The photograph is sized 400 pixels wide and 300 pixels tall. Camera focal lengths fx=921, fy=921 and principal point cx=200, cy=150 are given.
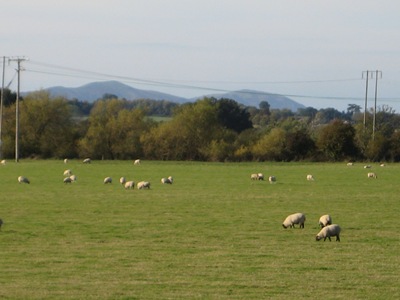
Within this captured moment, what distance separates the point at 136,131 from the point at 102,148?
3895 mm

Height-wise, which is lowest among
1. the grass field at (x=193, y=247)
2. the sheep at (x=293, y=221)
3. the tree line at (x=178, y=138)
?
the grass field at (x=193, y=247)

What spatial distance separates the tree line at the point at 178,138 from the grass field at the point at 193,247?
47.8m

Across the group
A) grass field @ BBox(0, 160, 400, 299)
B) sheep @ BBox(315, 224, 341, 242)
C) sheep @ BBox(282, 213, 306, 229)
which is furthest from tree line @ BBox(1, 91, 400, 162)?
sheep @ BBox(315, 224, 341, 242)

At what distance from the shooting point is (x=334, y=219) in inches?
1043

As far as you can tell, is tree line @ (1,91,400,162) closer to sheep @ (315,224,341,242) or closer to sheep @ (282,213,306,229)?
sheep @ (282,213,306,229)

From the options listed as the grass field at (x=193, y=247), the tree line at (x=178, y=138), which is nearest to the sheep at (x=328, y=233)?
the grass field at (x=193, y=247)

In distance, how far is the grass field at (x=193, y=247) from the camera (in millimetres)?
14555

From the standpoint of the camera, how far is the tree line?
85625 mm

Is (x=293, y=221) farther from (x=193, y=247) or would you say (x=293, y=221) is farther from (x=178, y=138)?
(x=178, y=138)

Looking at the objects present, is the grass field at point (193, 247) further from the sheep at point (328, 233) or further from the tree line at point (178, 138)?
the tree line at point (178, 138)

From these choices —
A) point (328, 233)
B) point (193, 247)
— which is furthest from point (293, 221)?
point (193, 247)

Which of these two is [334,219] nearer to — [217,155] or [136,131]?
[217,155]

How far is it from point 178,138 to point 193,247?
231 feet

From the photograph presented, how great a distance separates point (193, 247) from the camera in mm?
19859
